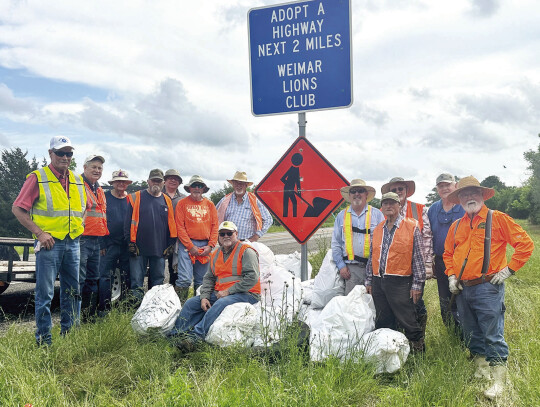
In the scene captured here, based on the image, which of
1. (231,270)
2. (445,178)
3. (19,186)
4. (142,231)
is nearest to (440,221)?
(445,178)

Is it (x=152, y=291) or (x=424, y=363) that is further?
(x=152, y=291)

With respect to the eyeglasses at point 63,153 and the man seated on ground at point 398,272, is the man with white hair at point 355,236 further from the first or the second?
the eyeglasses at point 63,153

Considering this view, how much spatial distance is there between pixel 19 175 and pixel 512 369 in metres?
36.7

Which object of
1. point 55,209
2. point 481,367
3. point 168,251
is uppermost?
point 55,209

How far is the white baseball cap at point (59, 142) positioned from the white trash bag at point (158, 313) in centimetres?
179

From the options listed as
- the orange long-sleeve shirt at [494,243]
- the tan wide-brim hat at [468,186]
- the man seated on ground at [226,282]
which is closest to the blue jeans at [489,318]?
the orange long-sleeve shirt at [494,243]

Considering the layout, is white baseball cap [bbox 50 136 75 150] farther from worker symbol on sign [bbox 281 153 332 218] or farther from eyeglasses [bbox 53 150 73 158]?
worker symbol on sign [bbox 281 153 332 218]

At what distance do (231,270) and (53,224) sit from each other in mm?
1874

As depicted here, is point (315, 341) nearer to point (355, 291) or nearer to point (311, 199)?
point (355, 291)

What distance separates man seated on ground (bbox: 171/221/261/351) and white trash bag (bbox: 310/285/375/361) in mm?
839

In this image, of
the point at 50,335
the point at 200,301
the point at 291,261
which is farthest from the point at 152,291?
the point at 291,261

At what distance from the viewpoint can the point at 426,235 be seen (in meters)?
5.11

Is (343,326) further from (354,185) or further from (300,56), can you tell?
(300,56)

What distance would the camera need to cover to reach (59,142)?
4.76 metres
